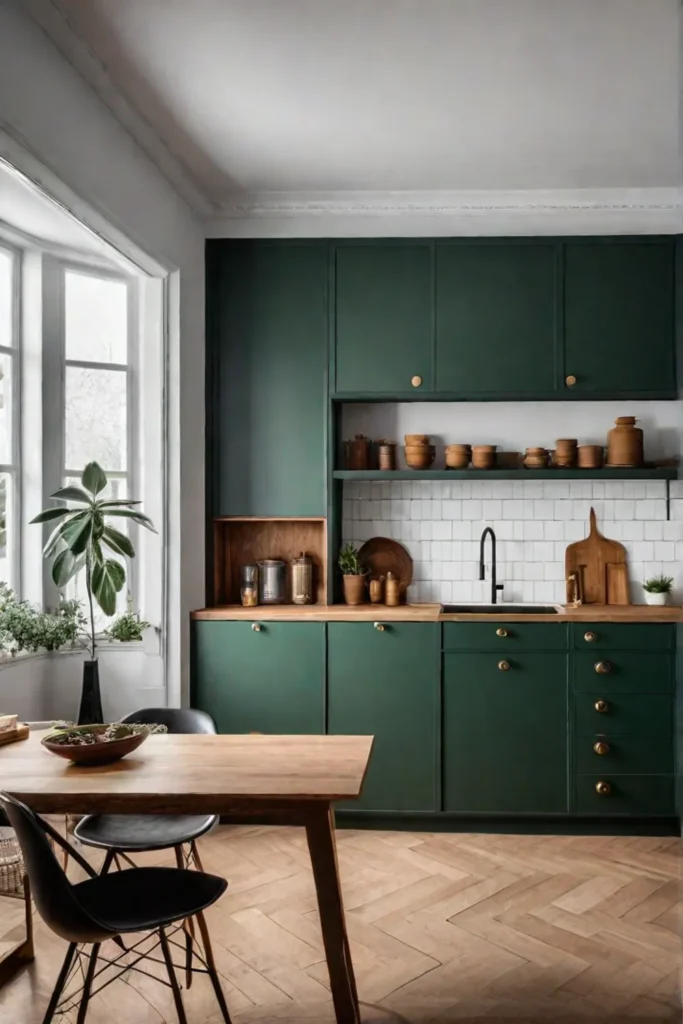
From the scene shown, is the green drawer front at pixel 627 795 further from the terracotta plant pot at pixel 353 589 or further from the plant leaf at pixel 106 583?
the plant leaf at pixel 106 583

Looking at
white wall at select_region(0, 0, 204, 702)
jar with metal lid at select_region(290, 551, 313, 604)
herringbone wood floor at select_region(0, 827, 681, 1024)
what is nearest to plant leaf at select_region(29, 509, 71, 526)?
white wall at select_region(0, 0, 204, 702)

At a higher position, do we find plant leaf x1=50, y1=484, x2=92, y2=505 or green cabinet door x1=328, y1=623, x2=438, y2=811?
plant leaf x1=50, y1=484, x2=92, y2=505

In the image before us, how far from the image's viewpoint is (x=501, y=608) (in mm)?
4680

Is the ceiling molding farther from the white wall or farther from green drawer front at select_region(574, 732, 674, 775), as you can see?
green drawer front at select_region(574, 732, 674, 775)

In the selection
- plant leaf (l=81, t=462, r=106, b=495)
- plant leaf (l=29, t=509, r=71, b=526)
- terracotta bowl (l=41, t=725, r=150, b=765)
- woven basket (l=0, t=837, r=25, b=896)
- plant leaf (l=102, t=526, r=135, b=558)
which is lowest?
woven basket (l=0, t=837, r=25, b=896)

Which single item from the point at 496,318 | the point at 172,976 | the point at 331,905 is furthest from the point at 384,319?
the point at 172,976

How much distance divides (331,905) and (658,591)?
287 cm

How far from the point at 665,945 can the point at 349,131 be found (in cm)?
349

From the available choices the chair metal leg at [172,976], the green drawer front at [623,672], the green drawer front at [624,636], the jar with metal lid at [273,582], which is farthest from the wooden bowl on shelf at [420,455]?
the chair metal leg at [172,976]

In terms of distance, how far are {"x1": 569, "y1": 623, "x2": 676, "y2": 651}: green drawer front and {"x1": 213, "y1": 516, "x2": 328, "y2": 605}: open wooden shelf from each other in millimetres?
1428

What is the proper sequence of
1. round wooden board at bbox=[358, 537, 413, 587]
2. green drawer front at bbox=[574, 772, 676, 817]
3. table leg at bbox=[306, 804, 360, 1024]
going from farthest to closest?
round wooden board at bbox=[358, 537, 413, 587] < green drawer front at bbox=[574, 772, 676, 817] < table leg at bbox=[306, 804, 360, 1024]

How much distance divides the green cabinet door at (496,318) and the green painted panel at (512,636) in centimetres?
121

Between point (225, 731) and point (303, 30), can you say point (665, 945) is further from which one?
point (303, 30)

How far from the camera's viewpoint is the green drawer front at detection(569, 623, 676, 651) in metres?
4.22
